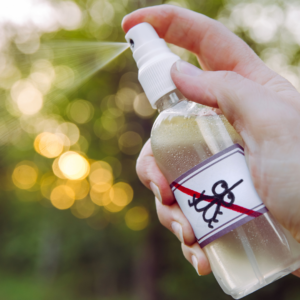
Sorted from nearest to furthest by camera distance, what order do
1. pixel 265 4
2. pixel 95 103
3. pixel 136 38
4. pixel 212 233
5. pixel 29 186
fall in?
1. pixel 212 233
2. pixel 136 38
3. pixel 265 4
4. pixel 95 103
5. pixel 29 186

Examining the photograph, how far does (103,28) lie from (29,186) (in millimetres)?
11763

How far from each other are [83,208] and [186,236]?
1376cm

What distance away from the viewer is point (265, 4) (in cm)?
686

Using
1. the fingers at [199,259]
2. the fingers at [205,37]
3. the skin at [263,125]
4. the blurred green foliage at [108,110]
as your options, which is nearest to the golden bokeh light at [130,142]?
the blurred green foliage at [108,110]

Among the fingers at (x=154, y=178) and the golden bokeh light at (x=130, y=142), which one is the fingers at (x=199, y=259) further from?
the golden bokeh light at (x=130, y=142)

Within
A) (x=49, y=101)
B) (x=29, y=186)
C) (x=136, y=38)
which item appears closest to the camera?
(x=136, y=38)

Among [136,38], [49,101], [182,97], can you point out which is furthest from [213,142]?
[49,101]

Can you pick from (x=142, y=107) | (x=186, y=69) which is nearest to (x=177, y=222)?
(x=186, y=69)

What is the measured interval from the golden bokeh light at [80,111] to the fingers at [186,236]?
21.5ft

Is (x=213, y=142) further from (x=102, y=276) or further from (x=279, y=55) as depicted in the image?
(x=102, y=276)

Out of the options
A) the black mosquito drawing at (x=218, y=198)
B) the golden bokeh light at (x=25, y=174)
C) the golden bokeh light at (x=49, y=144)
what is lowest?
the black mosquito drawing at (x=218, y=198)

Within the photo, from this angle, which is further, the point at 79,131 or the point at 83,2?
the point at 79,131

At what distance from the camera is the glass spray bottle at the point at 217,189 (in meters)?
1.35

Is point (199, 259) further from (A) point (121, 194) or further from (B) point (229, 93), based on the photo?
(A) point (121, 194)
